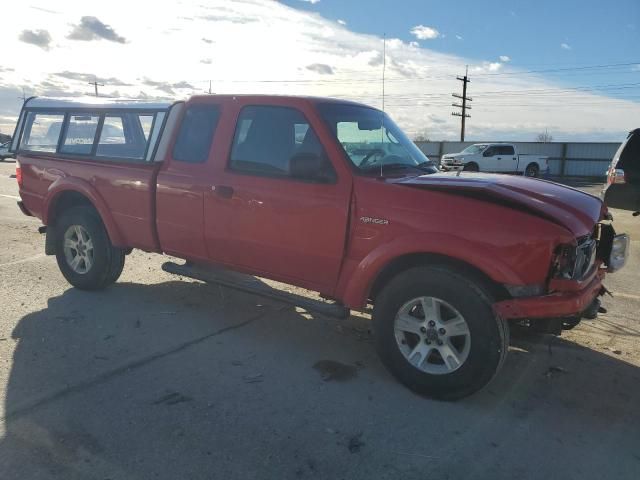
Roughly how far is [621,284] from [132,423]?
18.6ft

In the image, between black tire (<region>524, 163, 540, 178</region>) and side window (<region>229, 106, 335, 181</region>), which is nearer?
side window (<region>229, 106, 335, 181</region>)

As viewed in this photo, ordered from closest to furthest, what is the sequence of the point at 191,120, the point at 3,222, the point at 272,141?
the point at 272,141 < the point at 191,120 < the point at 3,222

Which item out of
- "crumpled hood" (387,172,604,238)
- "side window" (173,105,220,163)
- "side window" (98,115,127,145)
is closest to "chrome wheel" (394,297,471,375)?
"crumpled hood" (387,172,604,238)

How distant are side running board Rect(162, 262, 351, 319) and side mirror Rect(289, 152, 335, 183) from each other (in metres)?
0.94

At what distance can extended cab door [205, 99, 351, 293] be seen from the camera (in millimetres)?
3857

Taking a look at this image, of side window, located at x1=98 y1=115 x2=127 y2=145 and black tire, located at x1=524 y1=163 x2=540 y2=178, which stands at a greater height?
side window, located at x1=98 y1=115 x2=127 y2=145

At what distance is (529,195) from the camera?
3570mm

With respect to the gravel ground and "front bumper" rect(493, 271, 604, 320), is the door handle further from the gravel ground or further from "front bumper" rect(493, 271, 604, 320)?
"front bumper" rect(493, 271, 604, 320)

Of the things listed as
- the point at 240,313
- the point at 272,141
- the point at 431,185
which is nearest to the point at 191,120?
the point at 272,141

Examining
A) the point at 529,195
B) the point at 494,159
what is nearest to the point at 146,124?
the point at 529,195

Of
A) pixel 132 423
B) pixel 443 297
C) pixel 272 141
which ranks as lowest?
pixel 132 423

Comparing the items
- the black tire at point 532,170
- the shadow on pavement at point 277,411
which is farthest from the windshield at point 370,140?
the black tire at point 532,170

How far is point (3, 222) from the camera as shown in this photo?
968 cm

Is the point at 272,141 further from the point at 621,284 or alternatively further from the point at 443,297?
the point at 621,284
